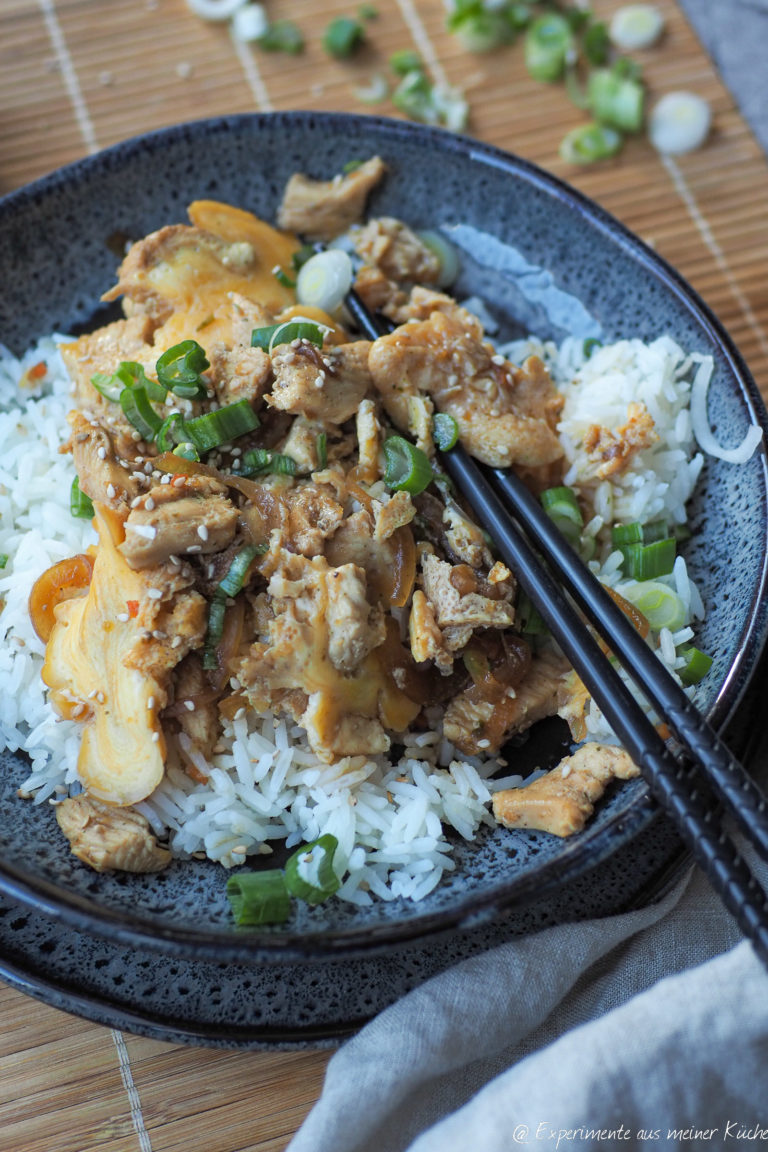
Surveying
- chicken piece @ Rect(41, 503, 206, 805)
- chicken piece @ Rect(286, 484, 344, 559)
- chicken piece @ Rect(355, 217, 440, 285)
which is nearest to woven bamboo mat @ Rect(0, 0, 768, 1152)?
→ chicken piece @ Rect(355, 217, 440, 285)

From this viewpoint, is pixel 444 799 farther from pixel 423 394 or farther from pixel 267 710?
pixel 423 394

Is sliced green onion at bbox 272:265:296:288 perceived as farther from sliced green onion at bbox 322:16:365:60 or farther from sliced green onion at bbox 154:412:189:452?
sliced green onion at bbox 322:16:365:60

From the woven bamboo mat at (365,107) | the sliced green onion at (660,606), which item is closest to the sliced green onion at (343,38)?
the woven bamboo mat at (365,107)

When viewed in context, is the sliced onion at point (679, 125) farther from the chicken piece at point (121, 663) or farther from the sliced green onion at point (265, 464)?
the chicken piece at point (121, 663)

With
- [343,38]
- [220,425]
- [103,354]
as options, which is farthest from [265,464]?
[343,38]

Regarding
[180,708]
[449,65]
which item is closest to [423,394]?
[180,708]

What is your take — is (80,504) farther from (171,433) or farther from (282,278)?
(282,278)
